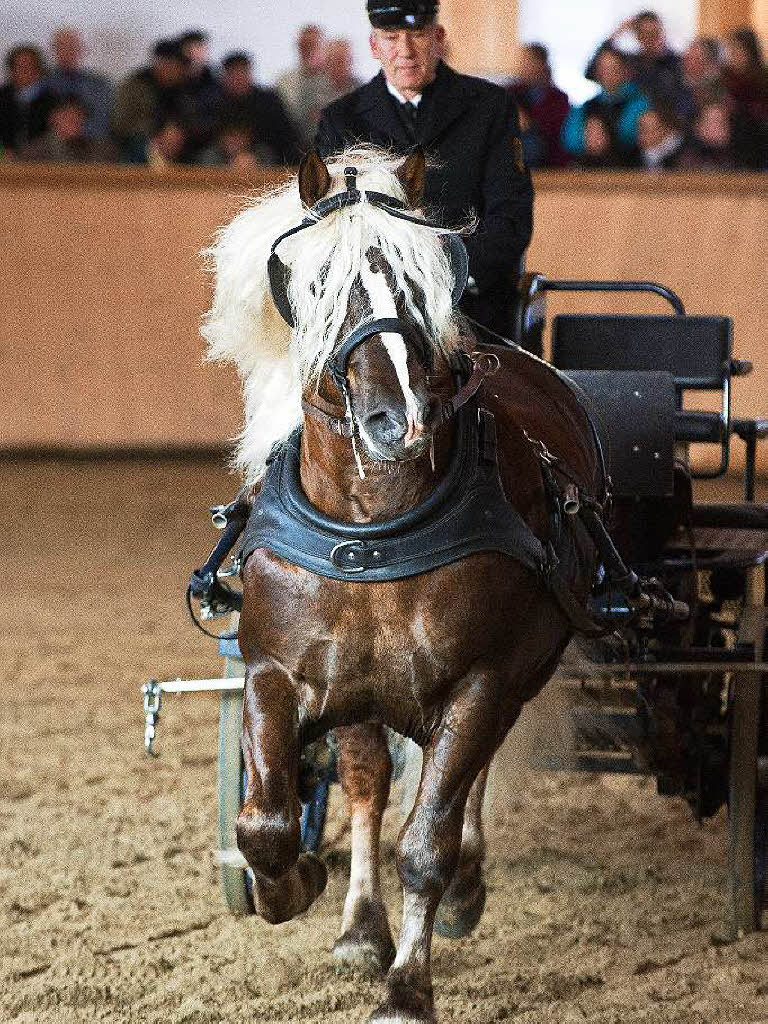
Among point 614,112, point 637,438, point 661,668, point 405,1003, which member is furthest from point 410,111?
point 614,112

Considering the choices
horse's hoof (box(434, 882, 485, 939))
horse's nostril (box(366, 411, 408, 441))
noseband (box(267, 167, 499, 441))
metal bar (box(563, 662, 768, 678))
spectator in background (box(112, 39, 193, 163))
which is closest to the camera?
horse's nostril (box(366, 411, 408, 441))

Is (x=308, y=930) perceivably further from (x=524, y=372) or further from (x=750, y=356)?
(x=750, y=356)

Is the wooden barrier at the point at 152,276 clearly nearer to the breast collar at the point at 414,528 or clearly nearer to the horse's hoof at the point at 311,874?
the horse's hoof at the point at 311,874

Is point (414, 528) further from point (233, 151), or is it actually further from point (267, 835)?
point (233, 151)

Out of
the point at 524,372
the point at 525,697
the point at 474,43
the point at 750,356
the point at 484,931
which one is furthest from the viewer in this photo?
the point at 474,43

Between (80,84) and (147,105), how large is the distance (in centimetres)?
45

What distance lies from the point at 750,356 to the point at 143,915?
6.78 metres

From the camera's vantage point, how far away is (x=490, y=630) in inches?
100

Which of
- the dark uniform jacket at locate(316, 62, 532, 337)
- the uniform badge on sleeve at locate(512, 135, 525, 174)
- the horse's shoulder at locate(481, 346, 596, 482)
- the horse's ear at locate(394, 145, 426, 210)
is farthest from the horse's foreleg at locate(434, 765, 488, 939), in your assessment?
the uniform badge on sleeve at locate(512, 135, 525, 174)

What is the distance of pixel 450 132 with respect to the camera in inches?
143

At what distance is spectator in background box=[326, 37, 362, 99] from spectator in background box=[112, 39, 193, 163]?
0.90m

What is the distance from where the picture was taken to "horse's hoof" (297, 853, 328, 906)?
2.78 metres

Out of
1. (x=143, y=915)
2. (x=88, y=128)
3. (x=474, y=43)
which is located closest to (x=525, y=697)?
(x=143, y=915)

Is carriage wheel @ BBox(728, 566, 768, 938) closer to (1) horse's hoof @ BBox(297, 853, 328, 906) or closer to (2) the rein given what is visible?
(1) horse's hoof @ BBox(297, 853, 328, 906)
